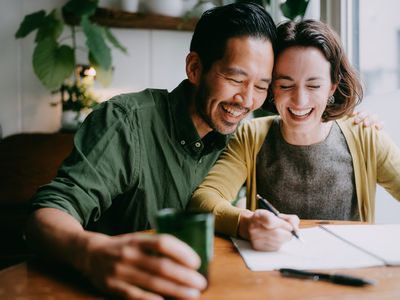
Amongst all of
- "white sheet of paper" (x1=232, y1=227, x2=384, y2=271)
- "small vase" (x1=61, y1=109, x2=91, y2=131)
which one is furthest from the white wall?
"white sheet of paper" (x1=232, y1=227, x2=384, y2=271)

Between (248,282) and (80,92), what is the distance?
2.66m

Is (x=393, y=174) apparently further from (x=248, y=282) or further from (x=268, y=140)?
(x=248, y=282)

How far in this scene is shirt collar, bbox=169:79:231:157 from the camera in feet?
4.43

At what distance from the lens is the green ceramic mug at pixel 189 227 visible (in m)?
0.62

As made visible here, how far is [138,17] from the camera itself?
3205 mm

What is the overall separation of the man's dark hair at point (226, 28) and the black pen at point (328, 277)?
2.53 ft

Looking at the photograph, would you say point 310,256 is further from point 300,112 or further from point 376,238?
point 300,112

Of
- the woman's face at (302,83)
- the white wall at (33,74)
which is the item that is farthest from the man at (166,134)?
the white wall at (33,74)

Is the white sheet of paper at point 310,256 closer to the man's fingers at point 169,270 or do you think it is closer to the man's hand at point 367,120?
the man's fingers at point 169,270

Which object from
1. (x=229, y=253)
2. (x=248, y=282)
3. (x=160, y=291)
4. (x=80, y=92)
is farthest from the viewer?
(x=80, y=92)

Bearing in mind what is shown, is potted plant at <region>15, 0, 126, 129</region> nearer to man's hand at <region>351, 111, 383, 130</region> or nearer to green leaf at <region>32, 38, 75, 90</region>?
green leaf at <region>32, 38, 75, 90</region>

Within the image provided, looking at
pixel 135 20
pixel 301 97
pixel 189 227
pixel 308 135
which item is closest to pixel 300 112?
pixel 301 97

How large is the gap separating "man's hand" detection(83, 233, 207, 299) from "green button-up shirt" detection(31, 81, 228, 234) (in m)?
0.43

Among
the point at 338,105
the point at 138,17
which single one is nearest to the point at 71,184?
the point at 338,105
